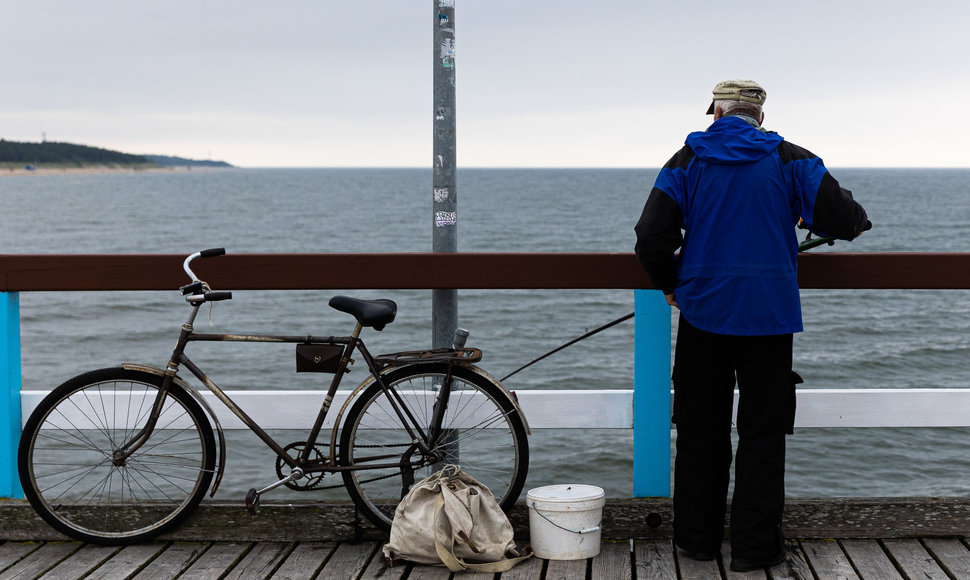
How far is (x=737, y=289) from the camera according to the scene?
120 inches

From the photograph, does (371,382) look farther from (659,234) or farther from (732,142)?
(732,142)

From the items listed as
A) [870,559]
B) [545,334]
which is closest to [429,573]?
[870,559]

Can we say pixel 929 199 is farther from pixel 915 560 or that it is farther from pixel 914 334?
pixel 915 560

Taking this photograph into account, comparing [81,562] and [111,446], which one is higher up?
[111,446]

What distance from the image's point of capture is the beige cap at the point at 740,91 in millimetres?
3125

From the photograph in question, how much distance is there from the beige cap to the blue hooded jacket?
87 millimetres

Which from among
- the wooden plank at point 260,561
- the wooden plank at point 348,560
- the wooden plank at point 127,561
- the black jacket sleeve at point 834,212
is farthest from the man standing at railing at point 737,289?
the wooden plank at point 127,561

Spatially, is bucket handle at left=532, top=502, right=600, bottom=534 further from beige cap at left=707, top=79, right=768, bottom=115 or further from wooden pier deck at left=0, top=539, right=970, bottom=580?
beige cap at left=707, top=79, right=768, bottom=115

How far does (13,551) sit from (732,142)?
275cm

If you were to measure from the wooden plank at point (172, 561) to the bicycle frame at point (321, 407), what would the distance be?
35 cm

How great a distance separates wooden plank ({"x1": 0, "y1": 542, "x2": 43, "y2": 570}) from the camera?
3.31m

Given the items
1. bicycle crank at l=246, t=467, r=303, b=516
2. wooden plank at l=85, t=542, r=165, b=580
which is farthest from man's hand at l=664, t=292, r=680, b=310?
wooden plank at l=85, t=542, r=165, b=580

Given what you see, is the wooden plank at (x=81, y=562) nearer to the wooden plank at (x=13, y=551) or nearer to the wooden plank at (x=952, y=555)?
the wooden plank at (x=13, y=551)

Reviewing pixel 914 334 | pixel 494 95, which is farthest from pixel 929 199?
pixel 914 334
